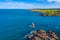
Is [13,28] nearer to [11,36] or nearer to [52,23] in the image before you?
[11,36]

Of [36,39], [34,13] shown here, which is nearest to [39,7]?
[34,13]

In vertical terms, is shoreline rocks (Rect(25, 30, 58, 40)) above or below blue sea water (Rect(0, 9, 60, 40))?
below

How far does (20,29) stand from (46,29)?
230mm

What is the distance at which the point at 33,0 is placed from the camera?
97cm

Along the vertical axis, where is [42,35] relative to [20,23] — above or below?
below

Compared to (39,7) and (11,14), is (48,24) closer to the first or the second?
(39,7)

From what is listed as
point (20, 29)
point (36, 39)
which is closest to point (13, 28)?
point (20, 29)

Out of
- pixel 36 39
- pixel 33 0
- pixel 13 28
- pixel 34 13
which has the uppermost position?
pixel 33 0

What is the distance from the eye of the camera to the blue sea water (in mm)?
945

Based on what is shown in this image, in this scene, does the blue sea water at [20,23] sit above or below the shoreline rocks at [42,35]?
above

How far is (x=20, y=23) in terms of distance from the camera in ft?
3.14

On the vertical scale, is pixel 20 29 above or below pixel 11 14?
below

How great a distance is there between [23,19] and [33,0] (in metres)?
0.19

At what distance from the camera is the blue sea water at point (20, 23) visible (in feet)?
3.10
